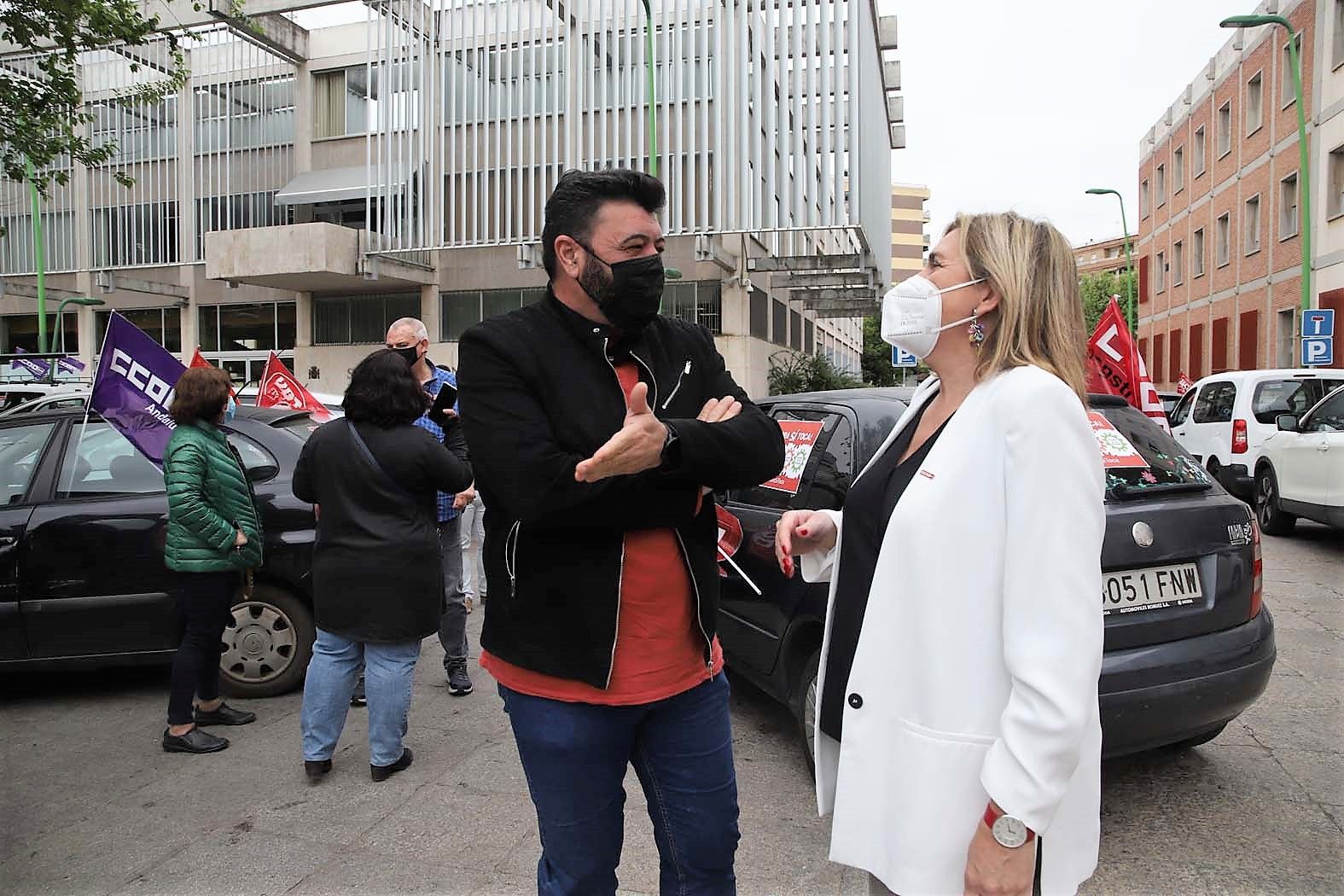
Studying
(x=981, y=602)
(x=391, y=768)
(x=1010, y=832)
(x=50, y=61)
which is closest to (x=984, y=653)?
(x=981, y=602)

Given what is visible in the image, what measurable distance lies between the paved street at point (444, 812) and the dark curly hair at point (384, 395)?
153cm

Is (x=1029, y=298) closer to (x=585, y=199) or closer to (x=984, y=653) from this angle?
(x=984, y=653)

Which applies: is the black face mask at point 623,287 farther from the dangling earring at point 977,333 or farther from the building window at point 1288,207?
the building window at point 1288,207

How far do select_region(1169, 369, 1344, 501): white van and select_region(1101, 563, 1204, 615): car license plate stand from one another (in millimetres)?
8508

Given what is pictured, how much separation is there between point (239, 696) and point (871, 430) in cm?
367

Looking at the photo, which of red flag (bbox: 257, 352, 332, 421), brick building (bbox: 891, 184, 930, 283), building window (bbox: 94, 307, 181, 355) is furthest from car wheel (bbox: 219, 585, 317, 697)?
brick building (bbox: 891, 184, 930, 283)

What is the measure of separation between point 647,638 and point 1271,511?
430 inches


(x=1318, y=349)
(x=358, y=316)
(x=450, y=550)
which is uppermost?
(x=358, y=316)

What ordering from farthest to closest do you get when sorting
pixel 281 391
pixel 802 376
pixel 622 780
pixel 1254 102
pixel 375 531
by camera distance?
pixel 1254 102, pixel 802 376, pixel 281 391, pixel 375 531, pixel 622 780

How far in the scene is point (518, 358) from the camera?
6.47 ft

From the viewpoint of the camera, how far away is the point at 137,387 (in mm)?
5008

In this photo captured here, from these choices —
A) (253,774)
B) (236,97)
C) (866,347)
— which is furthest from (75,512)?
(866,347)

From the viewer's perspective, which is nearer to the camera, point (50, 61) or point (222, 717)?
point (222, 717)

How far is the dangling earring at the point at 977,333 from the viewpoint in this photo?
184 centimetres
